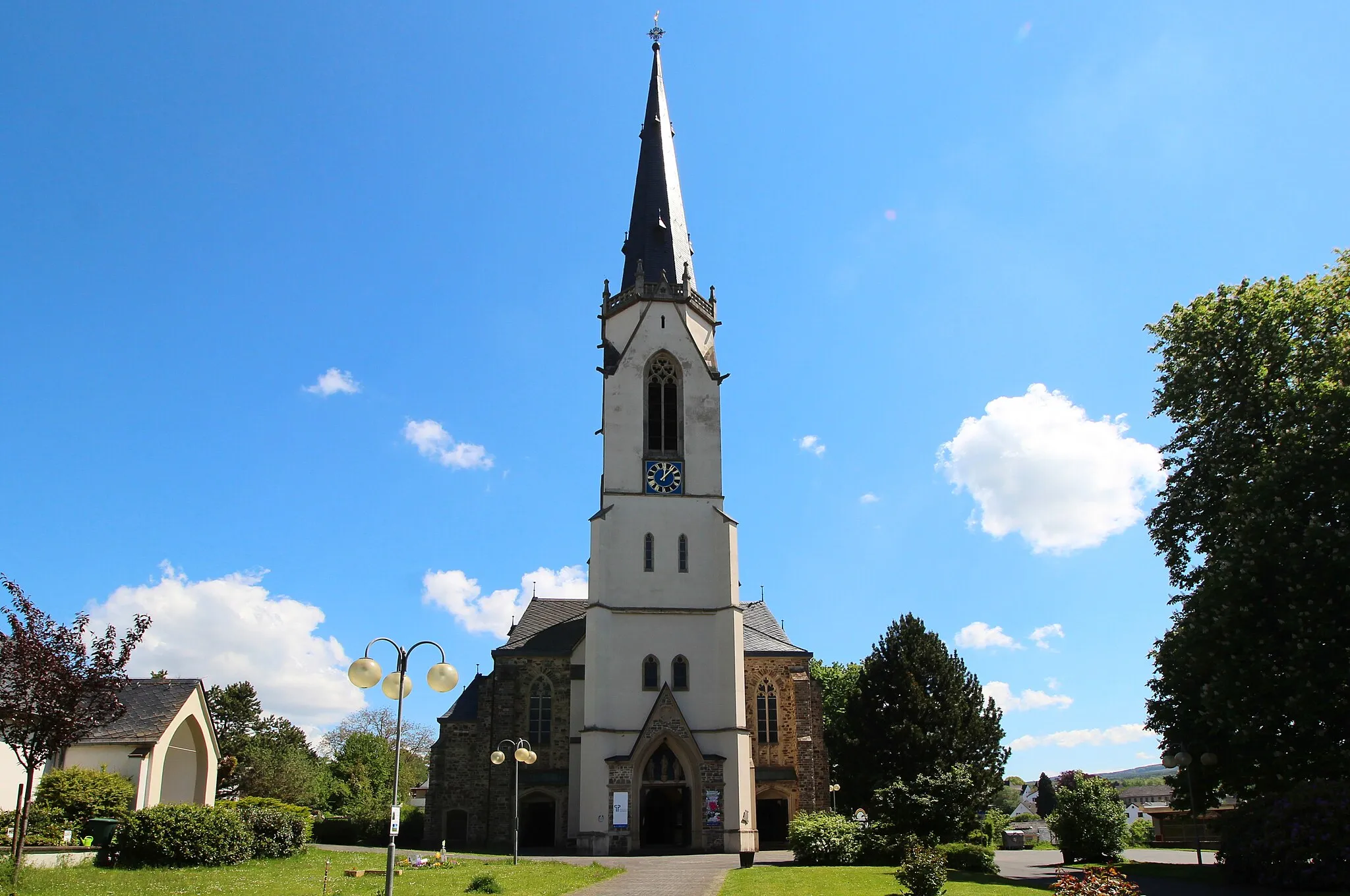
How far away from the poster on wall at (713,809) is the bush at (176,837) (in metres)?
17.5

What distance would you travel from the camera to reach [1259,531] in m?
20.8

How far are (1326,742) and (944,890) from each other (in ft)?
31.6

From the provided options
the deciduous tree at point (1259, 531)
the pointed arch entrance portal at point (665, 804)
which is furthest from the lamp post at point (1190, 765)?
the pointed arch entrance portal at point (665, 804)

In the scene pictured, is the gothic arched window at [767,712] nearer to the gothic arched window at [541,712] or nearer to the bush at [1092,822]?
the gothic arched window at [541,712]

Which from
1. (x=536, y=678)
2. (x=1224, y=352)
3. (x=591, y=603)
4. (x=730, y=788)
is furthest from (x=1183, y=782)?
(x=536, y=678)

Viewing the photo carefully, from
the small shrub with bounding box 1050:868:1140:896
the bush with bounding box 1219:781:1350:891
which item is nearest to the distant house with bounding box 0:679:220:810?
the small shrub with bounding box 1050:868:1140:896

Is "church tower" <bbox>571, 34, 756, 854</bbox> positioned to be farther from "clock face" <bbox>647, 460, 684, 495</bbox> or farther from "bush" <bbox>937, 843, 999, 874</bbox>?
"bush" <bbox>937, 843, 999, 874</bbox>

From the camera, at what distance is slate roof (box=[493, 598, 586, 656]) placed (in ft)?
139

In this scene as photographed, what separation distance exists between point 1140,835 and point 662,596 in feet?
109

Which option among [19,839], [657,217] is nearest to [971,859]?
[19,839]

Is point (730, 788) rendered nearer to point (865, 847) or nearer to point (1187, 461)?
point (865, 847)

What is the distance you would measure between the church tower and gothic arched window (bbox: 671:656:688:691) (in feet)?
0.13

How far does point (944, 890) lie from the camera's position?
17.8 meters

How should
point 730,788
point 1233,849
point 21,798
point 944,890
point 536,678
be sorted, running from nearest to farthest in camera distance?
point 944,890
point 1233,849
point 21,798
point 730,788
point 536,678
